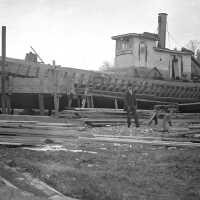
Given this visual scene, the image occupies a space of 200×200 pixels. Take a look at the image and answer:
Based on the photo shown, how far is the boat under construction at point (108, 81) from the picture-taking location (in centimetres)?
1983

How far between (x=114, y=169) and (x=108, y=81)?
1617 cm

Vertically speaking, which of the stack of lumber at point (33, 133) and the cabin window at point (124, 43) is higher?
the cabin window at point (124, 43)

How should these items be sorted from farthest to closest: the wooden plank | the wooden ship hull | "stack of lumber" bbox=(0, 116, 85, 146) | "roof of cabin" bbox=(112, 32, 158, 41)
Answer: "roof of cabin" bbox=(112, 32, 158, 41) < the wooden ship hull < "stack of lumber" bbox=(0, 116, 85, 146) < the wooden plank

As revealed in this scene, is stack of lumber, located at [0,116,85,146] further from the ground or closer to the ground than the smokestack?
closer to the ground

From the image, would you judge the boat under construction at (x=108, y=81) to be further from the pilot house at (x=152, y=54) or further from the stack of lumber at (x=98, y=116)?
the stack of lumber at (x=98, y=116)

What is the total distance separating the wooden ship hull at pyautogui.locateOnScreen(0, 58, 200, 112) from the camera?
19812 millimetres

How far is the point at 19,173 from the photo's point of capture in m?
6.62

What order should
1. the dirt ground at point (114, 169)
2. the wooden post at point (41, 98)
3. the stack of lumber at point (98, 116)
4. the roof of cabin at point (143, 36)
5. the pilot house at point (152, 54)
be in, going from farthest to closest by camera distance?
the pilot house at point (152, 54) < the roof of cabin at point (143, 36) < the wooden post at point (41, 98) < the stack of lumber at point (98, 116) < the dirt ground at point (114, 169)

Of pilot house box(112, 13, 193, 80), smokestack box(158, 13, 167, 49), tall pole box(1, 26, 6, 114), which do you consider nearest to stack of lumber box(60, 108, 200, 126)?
tall pole box(1, 26, 6, 114)

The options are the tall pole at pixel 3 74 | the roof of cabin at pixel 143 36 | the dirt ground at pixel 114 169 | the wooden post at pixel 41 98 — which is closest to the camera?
the dirt ground at pixel 114 169

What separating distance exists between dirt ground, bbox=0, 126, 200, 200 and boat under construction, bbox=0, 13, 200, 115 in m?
10.2

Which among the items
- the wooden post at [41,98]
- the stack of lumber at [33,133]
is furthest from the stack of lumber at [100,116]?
the stack of lumber at [33,133]

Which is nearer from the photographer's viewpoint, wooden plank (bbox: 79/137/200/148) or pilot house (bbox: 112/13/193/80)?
wooden plank (bbox: 79/137/200/148)

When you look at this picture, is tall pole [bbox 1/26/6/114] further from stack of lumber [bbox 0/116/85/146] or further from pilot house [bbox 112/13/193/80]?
pilot house [bbox 112/13/193/80]
